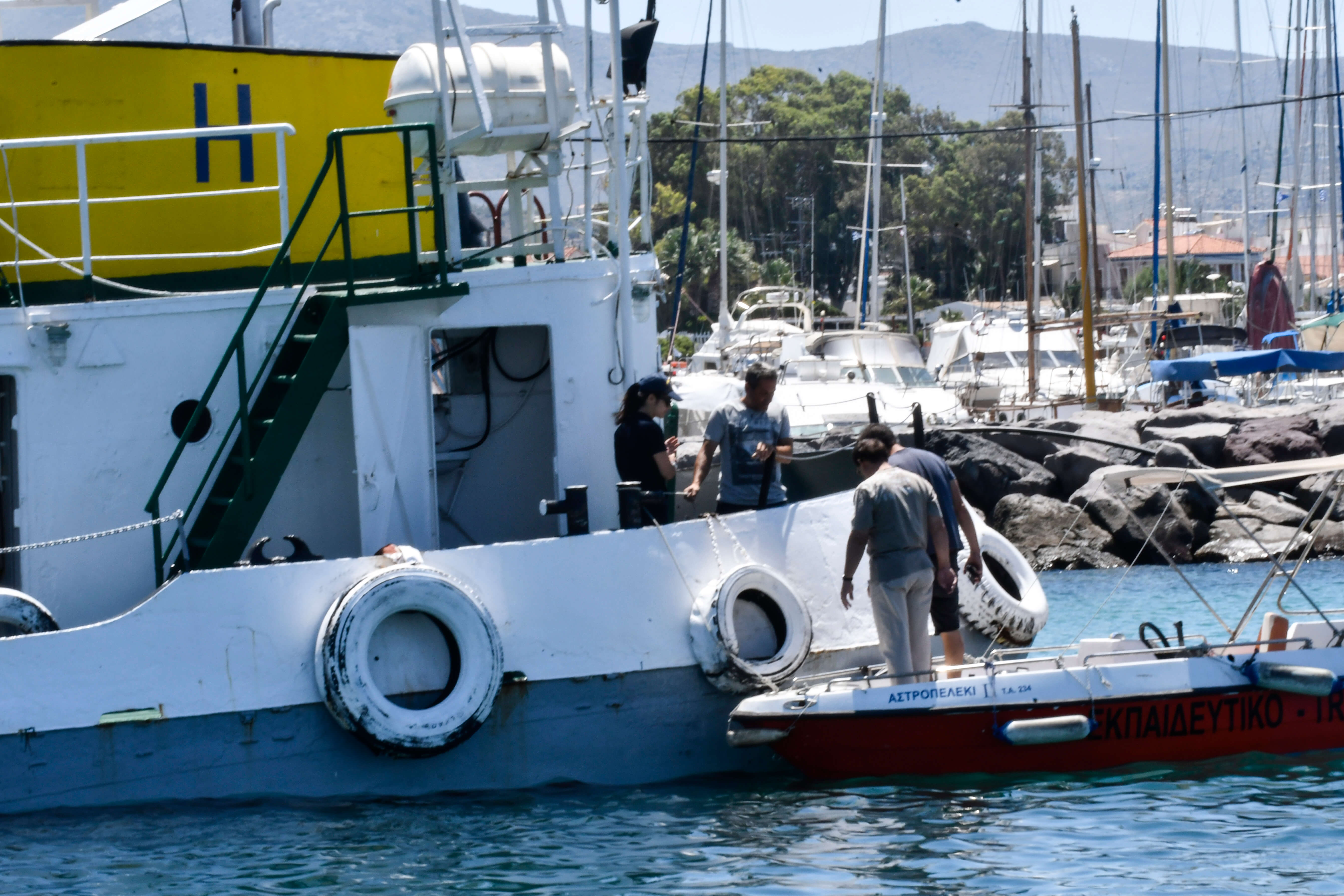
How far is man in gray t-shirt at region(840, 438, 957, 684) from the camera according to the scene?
7445 millimetres

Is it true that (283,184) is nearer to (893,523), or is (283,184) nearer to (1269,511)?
(893,523)

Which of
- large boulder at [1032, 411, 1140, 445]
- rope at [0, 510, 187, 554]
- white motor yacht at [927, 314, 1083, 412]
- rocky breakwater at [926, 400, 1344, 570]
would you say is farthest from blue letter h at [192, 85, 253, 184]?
white motor yacht at [927, 314, 1083, 412]

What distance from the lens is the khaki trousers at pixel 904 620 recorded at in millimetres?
7480

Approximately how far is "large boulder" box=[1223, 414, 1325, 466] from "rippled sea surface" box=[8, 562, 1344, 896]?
15993 mm

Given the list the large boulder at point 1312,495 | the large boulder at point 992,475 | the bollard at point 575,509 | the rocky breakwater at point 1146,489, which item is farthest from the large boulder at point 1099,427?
the bollard at point 575,509

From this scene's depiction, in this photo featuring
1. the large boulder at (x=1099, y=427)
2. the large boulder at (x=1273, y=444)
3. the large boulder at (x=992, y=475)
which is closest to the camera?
the large boulder at (x=992, y=475)

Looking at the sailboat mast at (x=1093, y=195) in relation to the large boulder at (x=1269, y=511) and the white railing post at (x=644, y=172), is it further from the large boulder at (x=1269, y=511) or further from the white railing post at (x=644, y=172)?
the white railing post at (x=644, y=172)

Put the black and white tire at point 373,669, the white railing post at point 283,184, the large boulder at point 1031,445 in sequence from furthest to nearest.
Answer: the large boulder at point 1031,445 → the white railing post at point 283,184 → the black and white tire at point 373,669

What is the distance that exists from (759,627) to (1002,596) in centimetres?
170

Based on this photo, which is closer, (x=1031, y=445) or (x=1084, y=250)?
(x=1031, y=445)

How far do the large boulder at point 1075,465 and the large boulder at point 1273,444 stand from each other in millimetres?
1894

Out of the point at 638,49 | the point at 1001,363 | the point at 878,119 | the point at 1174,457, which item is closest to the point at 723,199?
the point at 878,119

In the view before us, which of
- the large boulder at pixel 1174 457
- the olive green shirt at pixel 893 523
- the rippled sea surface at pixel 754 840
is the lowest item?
the rippled sea surface at pixel 754 840

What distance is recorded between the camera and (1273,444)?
22.8m
